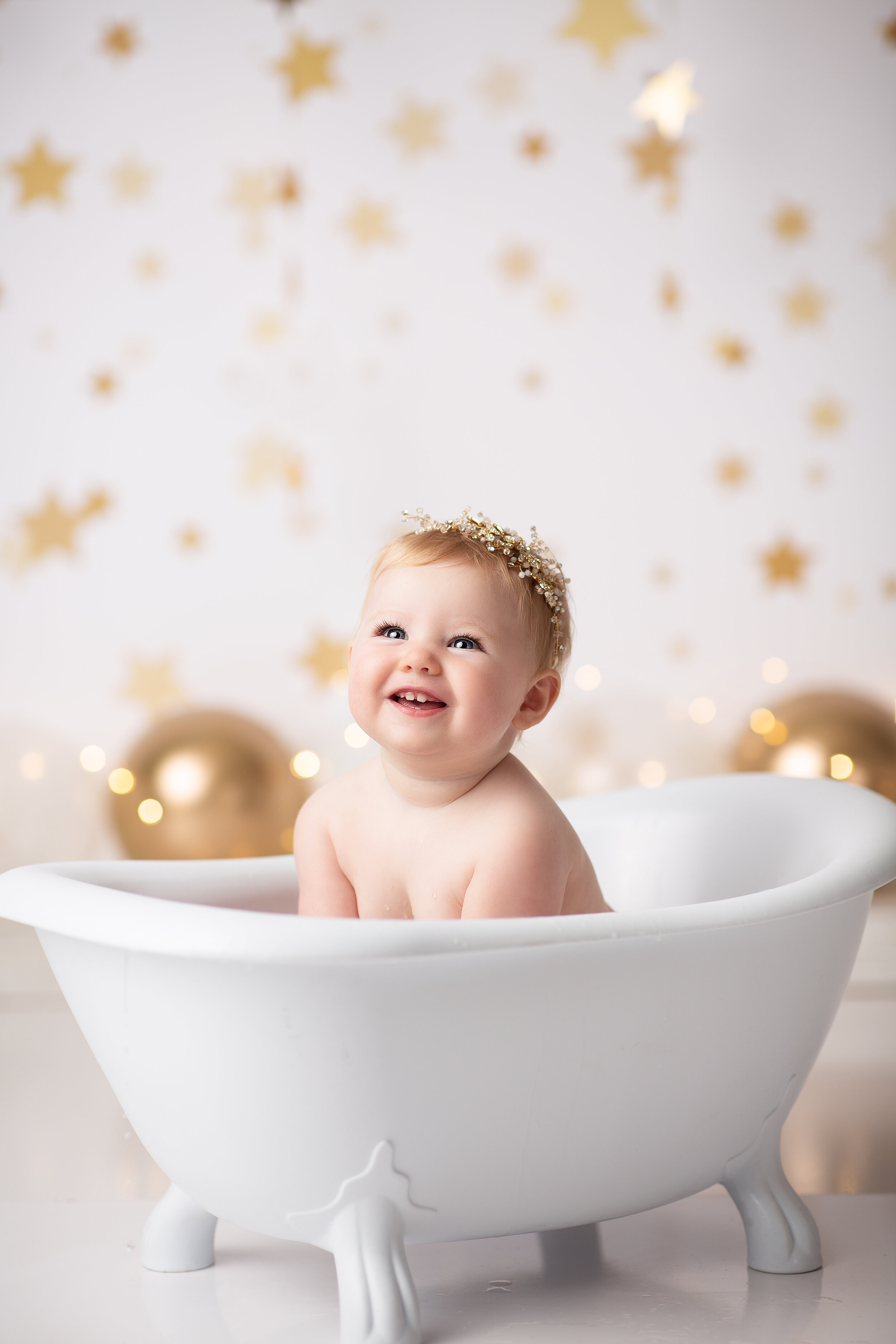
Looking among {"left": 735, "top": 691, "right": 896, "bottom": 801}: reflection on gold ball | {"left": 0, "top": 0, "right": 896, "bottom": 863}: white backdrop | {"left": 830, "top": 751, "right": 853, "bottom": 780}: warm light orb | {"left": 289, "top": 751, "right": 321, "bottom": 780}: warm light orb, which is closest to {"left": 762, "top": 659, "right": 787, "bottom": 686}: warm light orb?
{"left": 0, "top": 0, "right": 896, "bottom": 863}: white backdrop

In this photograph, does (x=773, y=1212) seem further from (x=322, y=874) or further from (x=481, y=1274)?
(x=322, y=874)

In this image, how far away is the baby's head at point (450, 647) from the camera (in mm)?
1141

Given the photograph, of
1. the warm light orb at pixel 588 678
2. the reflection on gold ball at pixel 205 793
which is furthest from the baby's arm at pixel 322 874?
the warm light orb at pixel 588 678

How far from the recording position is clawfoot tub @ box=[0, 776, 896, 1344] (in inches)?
35.6

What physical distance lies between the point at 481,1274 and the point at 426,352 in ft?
6.36

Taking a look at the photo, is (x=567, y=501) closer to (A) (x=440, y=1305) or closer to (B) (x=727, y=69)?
(B) (x=727, y=69)

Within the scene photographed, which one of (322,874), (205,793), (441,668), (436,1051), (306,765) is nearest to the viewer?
(436,1051)

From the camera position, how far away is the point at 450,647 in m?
1.16

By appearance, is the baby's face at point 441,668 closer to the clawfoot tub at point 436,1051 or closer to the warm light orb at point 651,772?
the clawfoot tub at point 436,1051

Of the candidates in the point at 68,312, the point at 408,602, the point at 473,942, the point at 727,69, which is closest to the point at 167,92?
the point at 68,312

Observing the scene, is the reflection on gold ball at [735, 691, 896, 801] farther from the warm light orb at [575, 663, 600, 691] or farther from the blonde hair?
the blonde hair

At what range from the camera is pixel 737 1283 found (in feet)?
3.72

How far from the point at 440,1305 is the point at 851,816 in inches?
24.5

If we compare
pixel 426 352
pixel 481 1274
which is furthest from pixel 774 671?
pixel 481 1274
